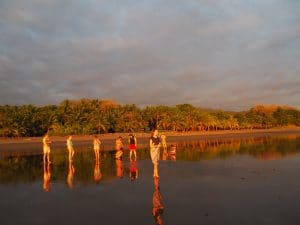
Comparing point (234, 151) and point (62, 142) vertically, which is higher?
point (62, 142)

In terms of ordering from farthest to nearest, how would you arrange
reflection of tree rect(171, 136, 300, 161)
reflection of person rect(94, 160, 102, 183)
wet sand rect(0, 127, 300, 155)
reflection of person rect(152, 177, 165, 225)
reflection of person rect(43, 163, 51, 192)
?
wet sand rect(0, 127, 300, 155), reflection of tree rect(171, 136, 300, 161), reflection of person rect(94, 160, 102, 183), reflection of person rect(43, 163, 51, 192), reflection of person rect(152, 177, 165, 225)

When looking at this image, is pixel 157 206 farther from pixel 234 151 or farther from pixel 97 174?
pixel 234 151

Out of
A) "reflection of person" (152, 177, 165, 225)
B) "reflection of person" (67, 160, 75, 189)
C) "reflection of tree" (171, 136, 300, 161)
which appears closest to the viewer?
"reflection of person" (152, 177, 165, 225)

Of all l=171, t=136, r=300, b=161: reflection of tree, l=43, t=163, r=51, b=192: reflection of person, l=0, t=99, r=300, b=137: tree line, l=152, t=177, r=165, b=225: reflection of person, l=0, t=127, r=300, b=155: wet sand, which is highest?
l=0, t=99, r=300, b=137: tree line

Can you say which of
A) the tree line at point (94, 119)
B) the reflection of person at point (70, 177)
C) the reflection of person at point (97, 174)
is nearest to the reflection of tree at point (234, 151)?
the reflection of person at point (97, 174)

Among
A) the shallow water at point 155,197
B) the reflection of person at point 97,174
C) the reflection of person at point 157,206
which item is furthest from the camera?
the reflection of person at point 97,174

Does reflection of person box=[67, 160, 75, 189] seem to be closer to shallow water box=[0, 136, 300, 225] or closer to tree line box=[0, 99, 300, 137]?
shallow water box=[0, 136, 300, 225]

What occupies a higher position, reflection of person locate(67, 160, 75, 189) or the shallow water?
reflection of person locate(67, 160, 75, 189)

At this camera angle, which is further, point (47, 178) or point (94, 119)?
point (94, 119)

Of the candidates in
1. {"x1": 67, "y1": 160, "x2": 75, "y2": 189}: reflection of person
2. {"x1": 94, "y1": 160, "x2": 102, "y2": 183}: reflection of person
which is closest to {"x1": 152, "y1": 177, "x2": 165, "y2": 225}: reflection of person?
{"x1": 94, "y1": 160, "x2": 102, "y2": 183}: reflection of person

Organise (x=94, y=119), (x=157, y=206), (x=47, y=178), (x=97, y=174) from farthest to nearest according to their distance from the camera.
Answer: (x=94, y=119), (x=97, y=174), (x=47, y=178), (x=157, y=206)

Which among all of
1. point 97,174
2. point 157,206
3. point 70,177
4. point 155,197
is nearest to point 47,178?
point 70,177

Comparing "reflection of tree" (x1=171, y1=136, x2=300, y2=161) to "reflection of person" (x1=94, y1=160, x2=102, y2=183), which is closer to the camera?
"reflection of person" (x1=94, y1=160, x2=102, y2=183)

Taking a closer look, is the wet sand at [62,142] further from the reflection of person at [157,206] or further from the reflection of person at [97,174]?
the reflection of person at [157,206]
